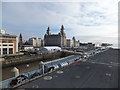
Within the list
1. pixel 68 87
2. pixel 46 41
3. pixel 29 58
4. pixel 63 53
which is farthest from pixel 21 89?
pixel 46 41

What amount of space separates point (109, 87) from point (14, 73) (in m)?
10.4

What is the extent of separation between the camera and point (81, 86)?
1085 cm

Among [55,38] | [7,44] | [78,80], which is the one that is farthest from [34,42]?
[78,80]

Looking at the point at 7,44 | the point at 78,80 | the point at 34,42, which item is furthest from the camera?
the point at 34,42

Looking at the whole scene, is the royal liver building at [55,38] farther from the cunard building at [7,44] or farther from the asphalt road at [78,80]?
the asphalt road at [78,80]

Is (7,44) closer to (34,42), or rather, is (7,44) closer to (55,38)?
(55,38)

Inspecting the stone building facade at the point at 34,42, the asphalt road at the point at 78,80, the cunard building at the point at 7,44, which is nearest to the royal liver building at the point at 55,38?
the stone building facade at the point at 34,42

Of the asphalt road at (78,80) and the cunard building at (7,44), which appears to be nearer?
the asphalt road at (78,80)

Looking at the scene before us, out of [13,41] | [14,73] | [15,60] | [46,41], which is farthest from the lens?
[46,41]

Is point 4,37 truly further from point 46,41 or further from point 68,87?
point 46,41

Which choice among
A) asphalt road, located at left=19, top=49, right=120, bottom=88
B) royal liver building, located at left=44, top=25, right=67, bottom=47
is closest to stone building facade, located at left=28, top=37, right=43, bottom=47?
royal liver building, located at left=44, top=25, right=67, bottom=47

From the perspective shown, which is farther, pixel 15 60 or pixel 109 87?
pixel 15 60

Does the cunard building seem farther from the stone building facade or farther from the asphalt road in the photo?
the stone building facade

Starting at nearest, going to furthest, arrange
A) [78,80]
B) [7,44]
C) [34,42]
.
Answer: [78,80] < [7,44] < [34,42]
